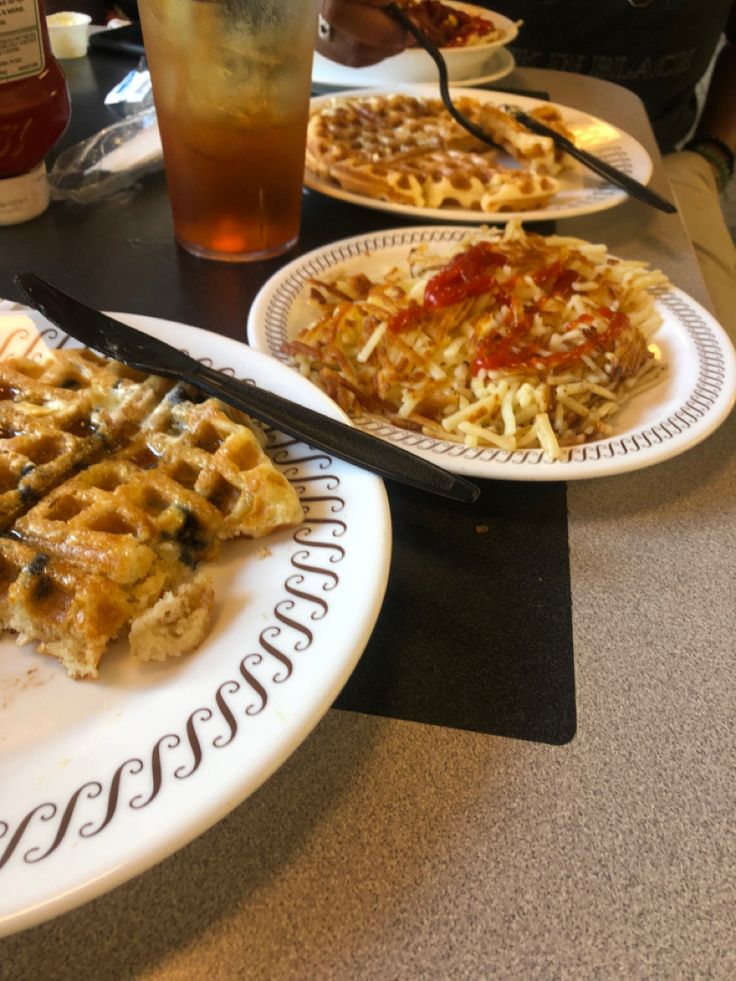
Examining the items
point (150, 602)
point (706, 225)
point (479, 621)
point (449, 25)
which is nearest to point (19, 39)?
point (150, 602)

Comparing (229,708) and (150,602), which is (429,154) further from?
(229,708)

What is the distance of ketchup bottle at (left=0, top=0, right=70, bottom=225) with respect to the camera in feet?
4.00

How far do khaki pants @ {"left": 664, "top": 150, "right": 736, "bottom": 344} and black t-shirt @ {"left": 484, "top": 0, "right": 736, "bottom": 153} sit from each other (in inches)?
10.3

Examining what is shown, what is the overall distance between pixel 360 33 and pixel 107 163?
639mm

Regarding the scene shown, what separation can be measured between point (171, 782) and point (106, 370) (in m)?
0.56

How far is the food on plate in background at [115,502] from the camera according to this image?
0.63m

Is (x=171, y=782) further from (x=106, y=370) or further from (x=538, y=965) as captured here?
(x=106, y=370)

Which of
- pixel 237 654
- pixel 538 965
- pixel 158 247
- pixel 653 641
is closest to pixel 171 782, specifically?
pixel 237 654

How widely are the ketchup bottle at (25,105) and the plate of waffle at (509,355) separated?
0.57 meters

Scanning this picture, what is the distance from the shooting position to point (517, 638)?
0.77 metres

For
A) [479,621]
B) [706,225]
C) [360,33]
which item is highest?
[360,33]

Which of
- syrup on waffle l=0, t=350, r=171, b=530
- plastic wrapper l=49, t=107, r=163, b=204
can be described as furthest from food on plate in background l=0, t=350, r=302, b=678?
plastic wrapper l=49, t=107, r=163, b=204

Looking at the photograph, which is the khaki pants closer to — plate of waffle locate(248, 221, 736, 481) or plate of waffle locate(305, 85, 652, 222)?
plate of waffle locate(305, 85, 652, 222)

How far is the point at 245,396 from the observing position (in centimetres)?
83
